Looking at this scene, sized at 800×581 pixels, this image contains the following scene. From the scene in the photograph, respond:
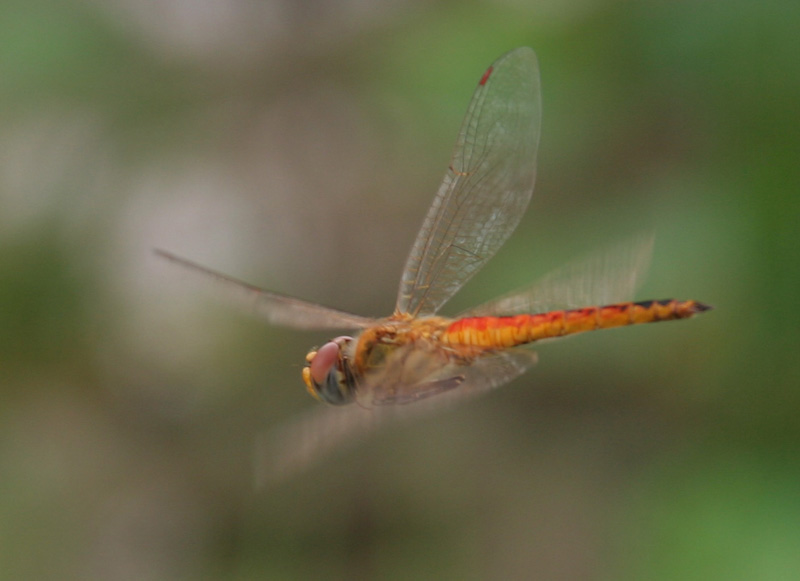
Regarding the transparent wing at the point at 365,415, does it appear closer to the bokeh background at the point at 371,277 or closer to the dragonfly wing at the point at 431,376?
the dragonfly wing at the point at 431,376

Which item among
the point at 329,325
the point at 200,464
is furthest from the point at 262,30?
the point at 329,325

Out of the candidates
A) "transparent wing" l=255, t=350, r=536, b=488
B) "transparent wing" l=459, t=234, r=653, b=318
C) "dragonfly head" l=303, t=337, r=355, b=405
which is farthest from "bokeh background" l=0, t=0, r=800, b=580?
"dragonfly head" l=303, t=337, r=355, b=405

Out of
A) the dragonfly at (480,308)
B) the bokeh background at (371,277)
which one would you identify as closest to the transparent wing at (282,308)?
the dragonfly at (480,308)

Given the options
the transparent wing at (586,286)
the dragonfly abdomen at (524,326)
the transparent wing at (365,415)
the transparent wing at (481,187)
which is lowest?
the transparent wing at (365,415)

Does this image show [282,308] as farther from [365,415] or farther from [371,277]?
[371,277]

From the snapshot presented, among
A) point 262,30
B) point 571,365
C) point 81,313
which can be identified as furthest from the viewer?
point 262,30

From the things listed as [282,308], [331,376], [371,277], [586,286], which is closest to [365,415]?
[331,376]

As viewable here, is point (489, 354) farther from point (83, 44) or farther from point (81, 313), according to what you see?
point (83, 44)

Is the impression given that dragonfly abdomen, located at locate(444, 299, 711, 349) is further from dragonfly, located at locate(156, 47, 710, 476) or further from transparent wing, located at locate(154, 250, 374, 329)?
transparent wing, located at locate(154, 250, 374, 329)
